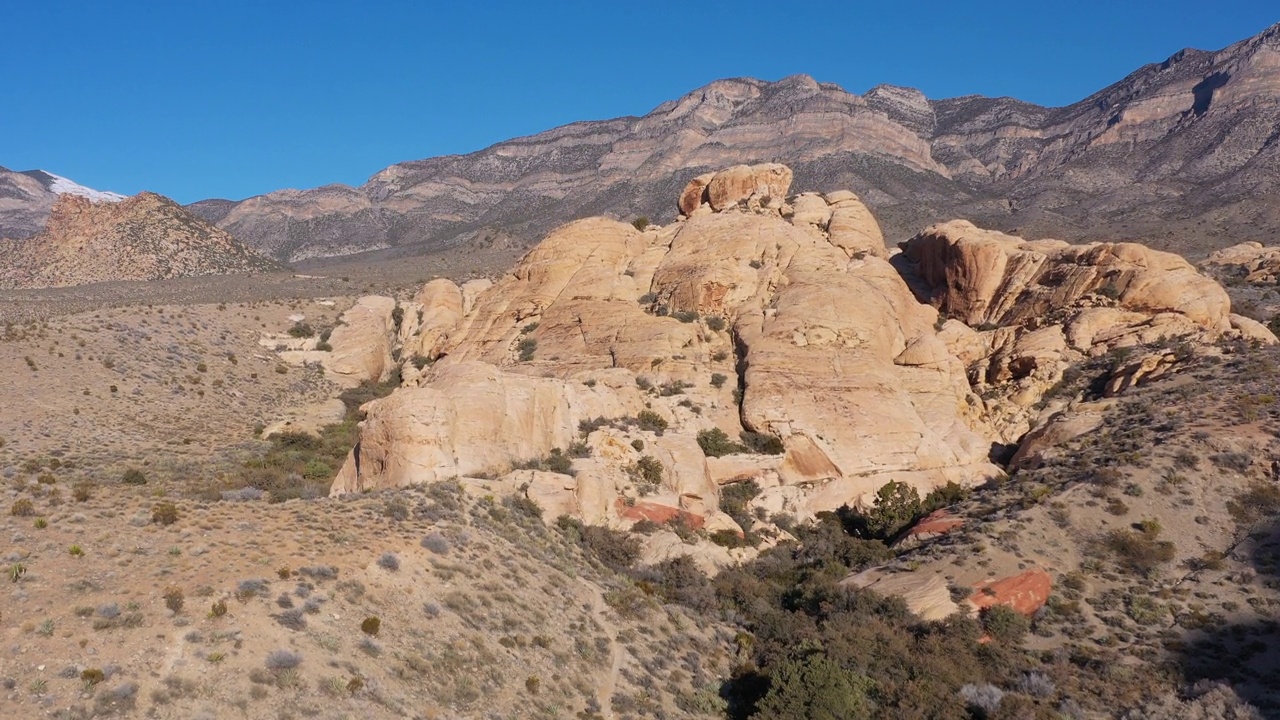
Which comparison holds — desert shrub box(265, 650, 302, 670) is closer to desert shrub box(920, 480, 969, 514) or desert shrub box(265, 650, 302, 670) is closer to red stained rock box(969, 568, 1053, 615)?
red stained rock box(969, 568, 1053, 615)

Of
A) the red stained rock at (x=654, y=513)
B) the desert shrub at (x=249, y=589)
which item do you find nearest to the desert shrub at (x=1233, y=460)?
the red stained rock at (x=654, y=513)

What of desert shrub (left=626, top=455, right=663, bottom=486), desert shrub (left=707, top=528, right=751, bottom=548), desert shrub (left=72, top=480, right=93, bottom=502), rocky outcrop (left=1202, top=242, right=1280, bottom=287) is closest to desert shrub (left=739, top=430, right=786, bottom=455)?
desert shrub (left=626, top=455, right=663, bottom=486)

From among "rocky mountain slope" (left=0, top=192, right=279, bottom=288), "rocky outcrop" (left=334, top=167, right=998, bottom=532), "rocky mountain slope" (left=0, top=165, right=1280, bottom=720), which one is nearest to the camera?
"rocky mountain slope" (left=0, top=165, right=1280, bottom=720)

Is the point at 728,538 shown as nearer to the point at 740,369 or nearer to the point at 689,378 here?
the point at 689,378

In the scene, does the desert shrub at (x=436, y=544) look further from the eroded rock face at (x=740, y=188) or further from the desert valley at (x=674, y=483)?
the eroded rock face at (x=740, y=188)

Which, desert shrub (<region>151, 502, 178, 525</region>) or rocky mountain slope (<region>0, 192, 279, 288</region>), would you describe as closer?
desert shrub (<region>151, 502, 178, 525</region>)

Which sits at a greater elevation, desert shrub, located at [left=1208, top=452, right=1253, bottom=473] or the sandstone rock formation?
the sandstone rock formation

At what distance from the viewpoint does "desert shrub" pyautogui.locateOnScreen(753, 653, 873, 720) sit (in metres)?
15.5

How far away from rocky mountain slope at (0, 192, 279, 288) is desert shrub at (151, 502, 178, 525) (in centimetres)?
6177

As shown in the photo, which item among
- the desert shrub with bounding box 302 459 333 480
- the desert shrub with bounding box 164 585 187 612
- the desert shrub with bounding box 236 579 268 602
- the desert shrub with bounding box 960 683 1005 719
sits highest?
the desert shrub with bounding box 164 585 187 612

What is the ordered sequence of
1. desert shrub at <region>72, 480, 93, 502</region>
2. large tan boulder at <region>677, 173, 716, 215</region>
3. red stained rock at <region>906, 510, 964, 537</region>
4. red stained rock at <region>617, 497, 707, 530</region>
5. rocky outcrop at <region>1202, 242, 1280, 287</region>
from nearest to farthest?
desert shrub at <region>72, 480, 93, 502</region>, red stained rock at <region>906, 510, 964, 537</region>, red stained rock at <region>617, 497, 707, 530</region>, rocky outcrop at <region>1202, 242, 1280, 287</region>, large tan boulder at <region>677, 173, 716, 215</region>

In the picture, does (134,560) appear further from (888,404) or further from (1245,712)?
(888,404)

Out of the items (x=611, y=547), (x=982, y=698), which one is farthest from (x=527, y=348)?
(x=982, y=698)

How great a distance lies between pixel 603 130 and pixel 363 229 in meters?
62.0
